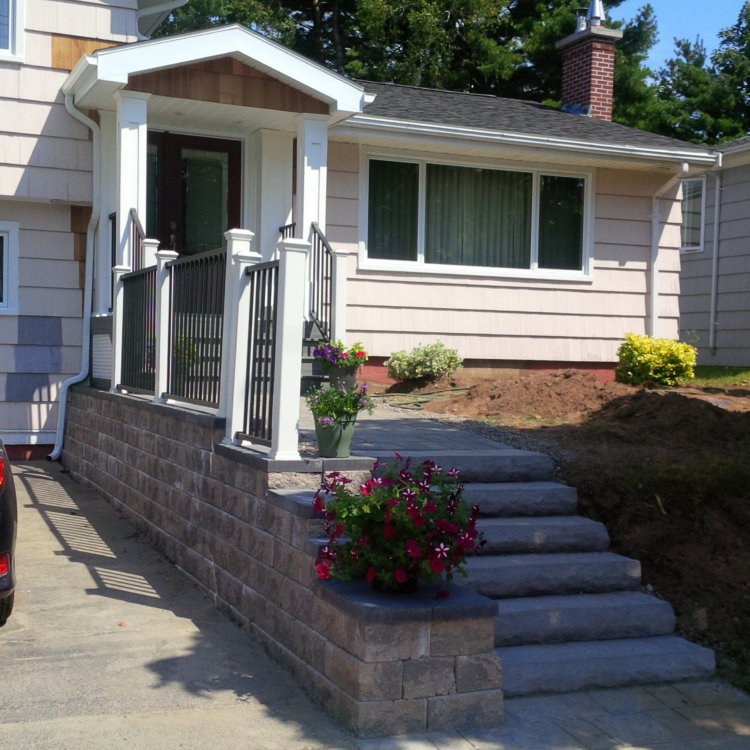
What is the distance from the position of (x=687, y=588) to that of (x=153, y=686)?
2913mm

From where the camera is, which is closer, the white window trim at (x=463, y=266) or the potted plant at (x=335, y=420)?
the potted plant at (x=335, y=420)

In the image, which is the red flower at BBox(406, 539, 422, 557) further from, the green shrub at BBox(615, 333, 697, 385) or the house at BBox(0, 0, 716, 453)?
the green shrub at BBox(615, 333, 697, 385)

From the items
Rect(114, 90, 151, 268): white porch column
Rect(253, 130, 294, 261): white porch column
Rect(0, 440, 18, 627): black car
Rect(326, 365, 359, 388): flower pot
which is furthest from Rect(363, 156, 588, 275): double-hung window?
Rect(0, 440, 18, 627): black car

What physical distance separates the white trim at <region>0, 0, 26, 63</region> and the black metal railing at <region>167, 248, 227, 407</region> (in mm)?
4182

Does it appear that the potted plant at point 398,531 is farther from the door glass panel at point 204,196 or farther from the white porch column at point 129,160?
the door glass panel at point 204,196

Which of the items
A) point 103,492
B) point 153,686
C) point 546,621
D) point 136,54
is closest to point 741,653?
point 546,621

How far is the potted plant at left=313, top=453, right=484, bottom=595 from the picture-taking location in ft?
Answer: 13.3

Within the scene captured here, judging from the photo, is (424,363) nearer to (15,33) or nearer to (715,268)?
(15,33)

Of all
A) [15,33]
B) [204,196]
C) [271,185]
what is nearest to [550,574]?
[271,185]

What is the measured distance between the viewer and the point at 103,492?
28.3 ft

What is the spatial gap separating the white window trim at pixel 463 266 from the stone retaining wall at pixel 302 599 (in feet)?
16.0

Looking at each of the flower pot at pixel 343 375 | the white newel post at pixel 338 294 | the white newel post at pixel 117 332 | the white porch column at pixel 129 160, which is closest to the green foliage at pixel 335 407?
the flower pot at pixel 343 375

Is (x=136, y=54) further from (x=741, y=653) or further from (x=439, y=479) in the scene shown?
(x=741, y=653)

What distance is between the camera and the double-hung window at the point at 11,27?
383 inches
